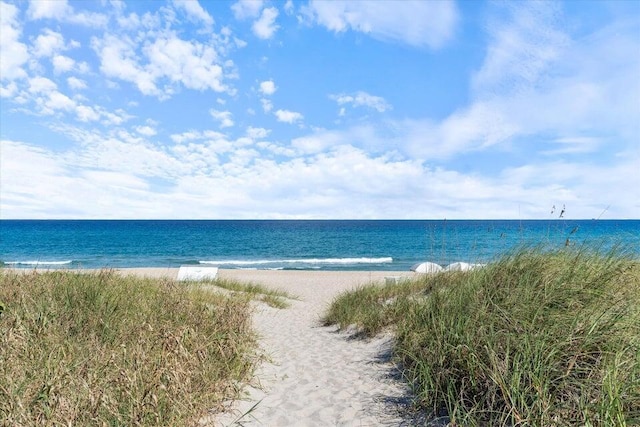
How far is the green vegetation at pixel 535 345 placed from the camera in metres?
3.27

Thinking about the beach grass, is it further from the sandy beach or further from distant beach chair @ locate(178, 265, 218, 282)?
distant beach chair @ locate(178, 265, 218, 282)

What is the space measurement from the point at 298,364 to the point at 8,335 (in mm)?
4209

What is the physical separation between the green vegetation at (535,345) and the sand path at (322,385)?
0.49 meters

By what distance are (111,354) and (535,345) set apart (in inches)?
185

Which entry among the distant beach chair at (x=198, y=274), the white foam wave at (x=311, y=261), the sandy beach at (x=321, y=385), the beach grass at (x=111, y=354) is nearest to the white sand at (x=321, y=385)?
the sandy beach at (x=321, y=385)

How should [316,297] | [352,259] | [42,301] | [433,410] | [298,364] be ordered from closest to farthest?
[433,410]
[42,301]
[298,364]
[316,297]
[352,259]

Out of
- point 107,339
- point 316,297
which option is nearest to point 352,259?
point 316,297

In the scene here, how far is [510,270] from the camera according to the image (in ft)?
19.7

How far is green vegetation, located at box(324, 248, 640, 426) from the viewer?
3.27 meters

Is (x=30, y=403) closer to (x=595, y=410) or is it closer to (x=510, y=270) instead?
(x=595, y=410)

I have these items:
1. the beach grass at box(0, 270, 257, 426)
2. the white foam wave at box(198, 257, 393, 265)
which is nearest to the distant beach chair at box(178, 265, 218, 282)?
the beach grass at box(0, 270, 257, 426)

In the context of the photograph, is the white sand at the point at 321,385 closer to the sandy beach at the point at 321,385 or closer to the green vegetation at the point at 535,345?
the sandy beach at the point at 321,385

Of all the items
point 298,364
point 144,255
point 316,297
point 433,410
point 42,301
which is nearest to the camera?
point 433,410

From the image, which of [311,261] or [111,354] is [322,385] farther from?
[311,261]
